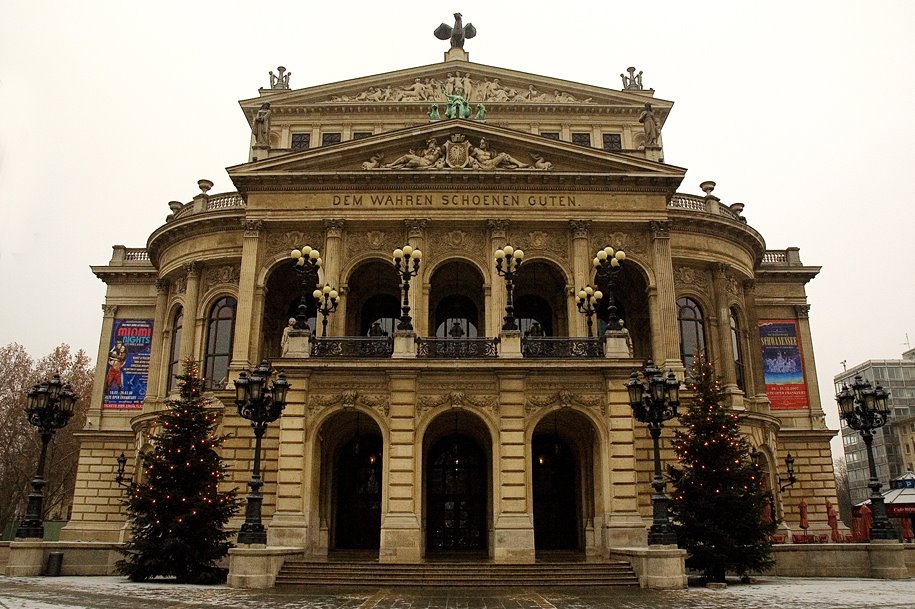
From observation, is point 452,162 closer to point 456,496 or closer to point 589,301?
point 589,301

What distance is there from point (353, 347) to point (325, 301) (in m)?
3.71

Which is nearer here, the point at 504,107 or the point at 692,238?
the point at 692,238

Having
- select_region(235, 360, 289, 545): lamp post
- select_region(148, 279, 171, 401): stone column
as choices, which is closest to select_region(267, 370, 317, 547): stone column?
select_region(235, 360, 289, 545): lamp post

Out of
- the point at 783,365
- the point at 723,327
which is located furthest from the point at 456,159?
the point at 783,365

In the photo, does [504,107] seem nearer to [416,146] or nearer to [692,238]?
[416,146]

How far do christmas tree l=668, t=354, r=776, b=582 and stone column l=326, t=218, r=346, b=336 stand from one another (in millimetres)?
14560

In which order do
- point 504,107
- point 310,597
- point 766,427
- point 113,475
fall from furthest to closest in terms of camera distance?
point 504,107 < point 113,475 < point 766,427 < point 310,597

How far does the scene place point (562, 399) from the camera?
25.7 meters

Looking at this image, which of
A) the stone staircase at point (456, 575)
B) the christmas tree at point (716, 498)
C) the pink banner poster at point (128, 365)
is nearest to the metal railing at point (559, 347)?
the christmas tree at point (716, 498)

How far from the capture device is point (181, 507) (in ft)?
75.3

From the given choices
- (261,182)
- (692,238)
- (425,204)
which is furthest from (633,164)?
(261,182)

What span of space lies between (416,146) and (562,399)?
14498 millimetres

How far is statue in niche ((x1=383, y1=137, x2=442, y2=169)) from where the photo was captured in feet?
111

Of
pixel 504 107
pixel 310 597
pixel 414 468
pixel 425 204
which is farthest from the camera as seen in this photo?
pixel 504 107
